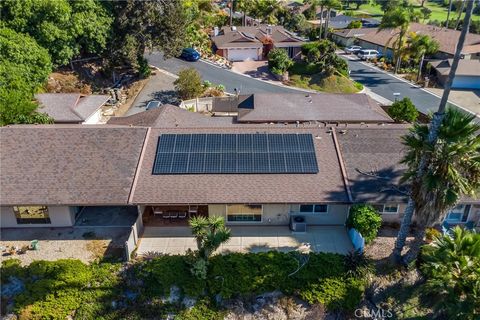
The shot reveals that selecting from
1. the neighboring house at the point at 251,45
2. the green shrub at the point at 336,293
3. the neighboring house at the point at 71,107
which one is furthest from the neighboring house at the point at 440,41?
the green shrub at the point at 336,293

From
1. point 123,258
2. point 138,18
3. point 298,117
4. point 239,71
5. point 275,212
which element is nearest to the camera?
point 123,258

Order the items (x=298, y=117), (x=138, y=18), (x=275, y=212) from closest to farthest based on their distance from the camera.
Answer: (x=275, y=212)
(x=298, y=117)
(x=138, y=18)

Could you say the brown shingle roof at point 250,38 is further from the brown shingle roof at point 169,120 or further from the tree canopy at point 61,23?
the brown shingle roof at point 169,120

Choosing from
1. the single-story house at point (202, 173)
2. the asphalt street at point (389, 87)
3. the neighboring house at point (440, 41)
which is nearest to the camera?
the single-story house at point (202, 173)

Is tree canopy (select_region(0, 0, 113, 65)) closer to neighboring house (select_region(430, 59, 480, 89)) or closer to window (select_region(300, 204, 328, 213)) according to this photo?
window (select_region(300, 204, 328, 213))

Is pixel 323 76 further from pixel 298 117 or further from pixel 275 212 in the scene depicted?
pixel 275 212

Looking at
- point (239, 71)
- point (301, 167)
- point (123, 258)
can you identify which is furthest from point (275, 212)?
point (239, 71)
